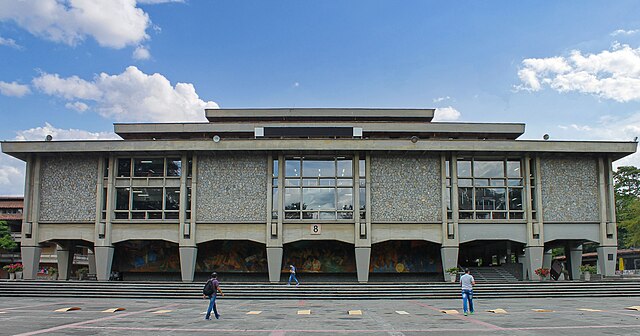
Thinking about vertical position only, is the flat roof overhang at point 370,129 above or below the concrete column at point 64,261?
above

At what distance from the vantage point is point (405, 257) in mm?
39594

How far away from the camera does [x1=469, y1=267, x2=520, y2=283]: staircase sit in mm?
38219

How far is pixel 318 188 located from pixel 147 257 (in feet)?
43.6

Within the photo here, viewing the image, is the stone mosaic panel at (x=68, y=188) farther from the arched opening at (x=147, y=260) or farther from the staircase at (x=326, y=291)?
the staircase at (x=326, y=291)

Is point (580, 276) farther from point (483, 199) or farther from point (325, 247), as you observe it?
point (325, 247)

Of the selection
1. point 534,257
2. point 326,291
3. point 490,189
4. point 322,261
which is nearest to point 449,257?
point 490,189

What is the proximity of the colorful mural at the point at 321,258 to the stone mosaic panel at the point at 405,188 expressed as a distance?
4726 millimetres

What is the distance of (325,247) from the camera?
39594mm

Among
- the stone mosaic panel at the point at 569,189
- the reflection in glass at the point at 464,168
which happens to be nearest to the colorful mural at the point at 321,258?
the reflection in glass at the point at 464,168

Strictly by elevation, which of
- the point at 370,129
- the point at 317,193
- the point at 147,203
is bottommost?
the point at 147,203

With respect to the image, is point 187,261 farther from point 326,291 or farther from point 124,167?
point 326,291

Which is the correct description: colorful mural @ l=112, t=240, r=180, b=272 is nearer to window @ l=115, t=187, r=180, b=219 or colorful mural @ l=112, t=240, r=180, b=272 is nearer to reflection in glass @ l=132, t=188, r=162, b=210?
window @ l=115, t=187, r=180, b=219

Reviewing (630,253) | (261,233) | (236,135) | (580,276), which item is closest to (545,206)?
(580,276)

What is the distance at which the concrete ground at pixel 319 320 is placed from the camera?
14.9m
